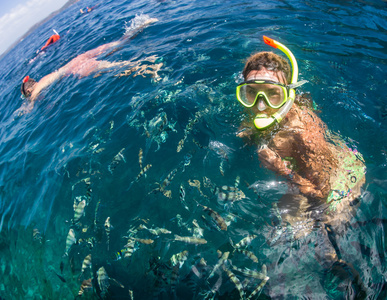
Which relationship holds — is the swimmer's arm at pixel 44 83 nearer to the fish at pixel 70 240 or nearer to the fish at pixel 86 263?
the fish at pixel 70 240

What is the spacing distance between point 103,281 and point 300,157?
3.66 meters

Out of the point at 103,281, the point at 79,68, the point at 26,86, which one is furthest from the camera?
the point at 79,68

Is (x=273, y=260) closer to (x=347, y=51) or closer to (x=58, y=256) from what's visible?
(x=58, y=256)

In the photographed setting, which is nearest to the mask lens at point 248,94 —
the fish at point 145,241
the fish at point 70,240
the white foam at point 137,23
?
the fish at point 145,241

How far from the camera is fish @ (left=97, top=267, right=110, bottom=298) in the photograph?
321 centimetres

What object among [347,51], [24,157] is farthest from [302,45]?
[24,157]

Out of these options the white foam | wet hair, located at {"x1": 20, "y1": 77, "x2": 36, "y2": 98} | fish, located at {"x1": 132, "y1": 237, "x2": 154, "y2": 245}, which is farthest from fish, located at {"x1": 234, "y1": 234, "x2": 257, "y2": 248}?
the white foam

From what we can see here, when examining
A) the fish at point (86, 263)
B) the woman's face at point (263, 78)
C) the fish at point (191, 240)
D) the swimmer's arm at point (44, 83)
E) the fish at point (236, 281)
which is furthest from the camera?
the swimmer's arm at point (44, 83)

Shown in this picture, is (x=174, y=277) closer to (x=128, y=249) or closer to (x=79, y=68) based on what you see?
(x=128, y=249)

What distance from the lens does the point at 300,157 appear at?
3416 millimetres

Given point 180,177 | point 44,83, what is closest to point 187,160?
point 180,177

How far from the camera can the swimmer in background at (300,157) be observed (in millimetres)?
3059

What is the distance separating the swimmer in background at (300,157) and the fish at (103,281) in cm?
285

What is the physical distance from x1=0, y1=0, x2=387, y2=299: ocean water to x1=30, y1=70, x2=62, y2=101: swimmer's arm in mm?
2925
